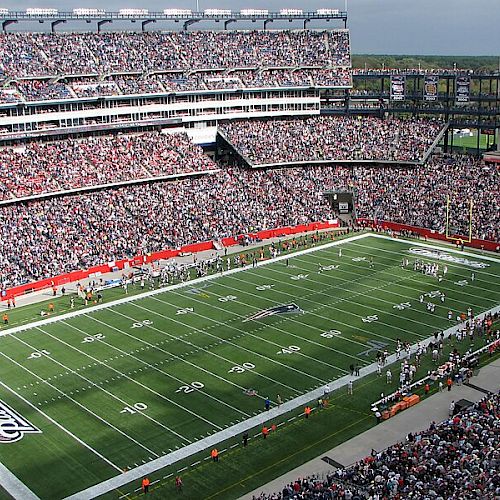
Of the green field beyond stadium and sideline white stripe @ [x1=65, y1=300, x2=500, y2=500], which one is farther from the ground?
the green field beyond stadium

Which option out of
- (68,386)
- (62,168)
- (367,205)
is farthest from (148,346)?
(367,205)

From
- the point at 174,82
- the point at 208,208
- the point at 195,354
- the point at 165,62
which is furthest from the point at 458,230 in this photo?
the point at 165,62

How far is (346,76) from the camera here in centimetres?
6525

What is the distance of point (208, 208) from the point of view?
164 ft

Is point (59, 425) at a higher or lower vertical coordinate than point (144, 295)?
lower

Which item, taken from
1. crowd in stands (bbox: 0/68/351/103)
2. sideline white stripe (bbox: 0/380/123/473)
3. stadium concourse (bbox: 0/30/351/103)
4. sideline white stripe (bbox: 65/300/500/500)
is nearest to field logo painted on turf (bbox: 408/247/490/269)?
sideline white stripe (bbox: 65/300/500/500)

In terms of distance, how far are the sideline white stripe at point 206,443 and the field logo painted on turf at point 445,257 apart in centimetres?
1593

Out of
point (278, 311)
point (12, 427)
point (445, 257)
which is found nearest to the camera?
point (12, 427)

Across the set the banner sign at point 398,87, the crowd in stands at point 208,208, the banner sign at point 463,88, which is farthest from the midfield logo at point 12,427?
the banner sign at point 398,87

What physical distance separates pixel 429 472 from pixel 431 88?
46947mm

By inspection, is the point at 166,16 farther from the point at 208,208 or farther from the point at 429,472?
the point at 429,472

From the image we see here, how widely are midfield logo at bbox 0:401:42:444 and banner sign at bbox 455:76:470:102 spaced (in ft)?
146

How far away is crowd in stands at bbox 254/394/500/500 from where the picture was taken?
17.4m

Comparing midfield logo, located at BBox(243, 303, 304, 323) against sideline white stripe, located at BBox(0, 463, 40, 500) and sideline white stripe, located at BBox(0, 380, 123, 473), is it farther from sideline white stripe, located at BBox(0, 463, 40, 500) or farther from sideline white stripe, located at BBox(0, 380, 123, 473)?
sideline white stripe, located at BBox(0, 463, 40, 500)
